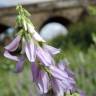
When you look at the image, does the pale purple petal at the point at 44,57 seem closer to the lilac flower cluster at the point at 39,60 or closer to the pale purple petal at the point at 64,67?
the lilac flower cluster at the point at 39,60

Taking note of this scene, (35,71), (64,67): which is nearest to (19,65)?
(35,71)

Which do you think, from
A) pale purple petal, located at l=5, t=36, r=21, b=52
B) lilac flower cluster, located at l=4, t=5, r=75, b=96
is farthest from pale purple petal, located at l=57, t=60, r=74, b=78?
pale purple petal, located at l=5, t=36, r=21, b=52

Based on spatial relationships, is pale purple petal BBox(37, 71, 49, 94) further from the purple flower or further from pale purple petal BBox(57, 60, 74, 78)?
pale purple petal BBox(57, 60, 74, 78)

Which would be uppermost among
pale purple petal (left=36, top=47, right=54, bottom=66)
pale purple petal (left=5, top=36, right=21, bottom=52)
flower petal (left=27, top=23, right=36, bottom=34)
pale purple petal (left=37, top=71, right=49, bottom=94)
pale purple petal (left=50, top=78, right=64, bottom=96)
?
flower petal (left=27, top=23, right=36, bottom=34)

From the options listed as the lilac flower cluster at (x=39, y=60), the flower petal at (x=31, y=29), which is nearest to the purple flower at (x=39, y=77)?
the lilac flower cluster at (x=39, y=60)

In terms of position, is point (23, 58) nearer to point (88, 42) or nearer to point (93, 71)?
point (93, 71)

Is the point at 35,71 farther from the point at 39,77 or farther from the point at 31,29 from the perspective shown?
the point at 31,29

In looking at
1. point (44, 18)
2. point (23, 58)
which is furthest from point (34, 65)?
point (44, 18)
